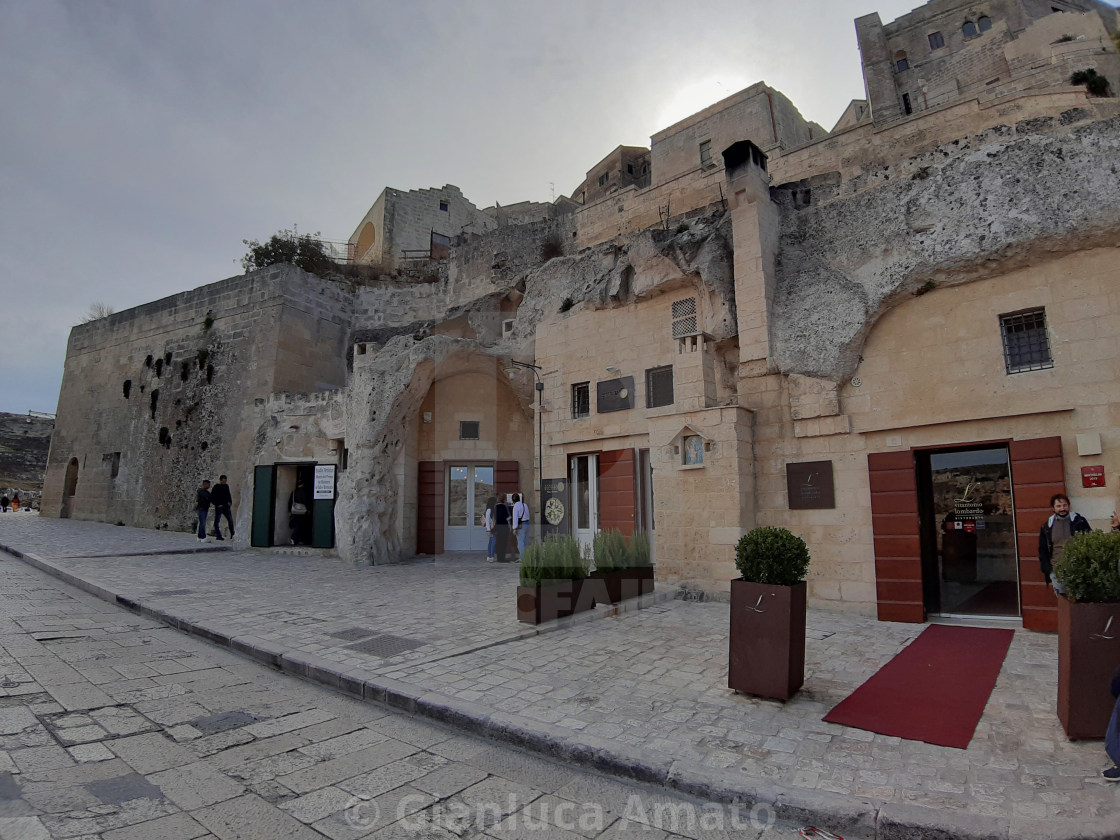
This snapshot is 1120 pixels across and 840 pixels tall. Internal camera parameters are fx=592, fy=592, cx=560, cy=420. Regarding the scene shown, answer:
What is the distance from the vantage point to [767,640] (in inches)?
180

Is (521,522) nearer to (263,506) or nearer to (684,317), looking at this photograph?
(684,317)

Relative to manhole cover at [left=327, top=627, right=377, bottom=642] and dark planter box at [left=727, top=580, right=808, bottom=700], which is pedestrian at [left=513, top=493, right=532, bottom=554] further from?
dark planter box at [left=727, top=580, right=808, bottom=700]

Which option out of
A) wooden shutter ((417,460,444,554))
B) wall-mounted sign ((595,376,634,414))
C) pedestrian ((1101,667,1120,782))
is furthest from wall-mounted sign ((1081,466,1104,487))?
wooden shutter ((417,460,444,554))

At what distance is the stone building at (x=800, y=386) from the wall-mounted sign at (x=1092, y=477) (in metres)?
0.02

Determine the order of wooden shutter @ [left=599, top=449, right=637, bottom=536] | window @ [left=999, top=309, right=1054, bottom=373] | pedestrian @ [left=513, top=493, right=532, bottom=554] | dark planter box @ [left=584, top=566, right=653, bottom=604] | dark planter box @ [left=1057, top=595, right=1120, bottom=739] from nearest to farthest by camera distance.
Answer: dark planter box @ [left=1057, top=595, right=1120, bottom=739] → window @ [left=999, top=309, right=1054, bottom=373] → dark planter box @ [left=584, top=566, right=653, bottom=604] → wooden shutter @ [left=599, top=449, right=637, bottom=536] → pedestrian @ [left=513, top=493, right=532, bottom=554]

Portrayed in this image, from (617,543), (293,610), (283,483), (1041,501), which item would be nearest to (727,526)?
(617,543)

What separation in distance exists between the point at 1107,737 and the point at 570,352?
1088 centimetres

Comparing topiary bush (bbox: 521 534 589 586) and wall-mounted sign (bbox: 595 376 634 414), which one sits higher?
wall-mounted sign (bbox: 595 376 634 414)

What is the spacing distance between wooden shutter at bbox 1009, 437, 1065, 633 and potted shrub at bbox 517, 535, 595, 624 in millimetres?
5159

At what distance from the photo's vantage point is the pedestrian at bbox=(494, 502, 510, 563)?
14.1m

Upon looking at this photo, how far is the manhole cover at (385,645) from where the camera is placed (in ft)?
19.0

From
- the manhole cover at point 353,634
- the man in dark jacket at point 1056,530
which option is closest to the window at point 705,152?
the man in dark jacket at point 1056,530

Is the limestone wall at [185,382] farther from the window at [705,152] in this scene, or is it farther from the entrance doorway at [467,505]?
the window at [705,152]

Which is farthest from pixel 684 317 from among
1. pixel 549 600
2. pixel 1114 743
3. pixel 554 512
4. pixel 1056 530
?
pixel 1114 743
